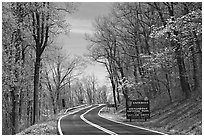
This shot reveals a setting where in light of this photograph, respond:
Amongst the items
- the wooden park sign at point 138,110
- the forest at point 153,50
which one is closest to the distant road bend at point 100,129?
the wooden park sign at point 138,110

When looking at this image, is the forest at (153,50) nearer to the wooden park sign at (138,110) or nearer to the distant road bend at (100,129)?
the wooden park sign at (138,110)

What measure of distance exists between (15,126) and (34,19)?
8.40m

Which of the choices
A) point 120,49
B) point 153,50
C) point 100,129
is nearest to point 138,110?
point 153,50

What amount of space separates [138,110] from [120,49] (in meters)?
14.5

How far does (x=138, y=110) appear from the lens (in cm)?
2441

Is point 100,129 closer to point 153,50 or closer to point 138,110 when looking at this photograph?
point 138,110

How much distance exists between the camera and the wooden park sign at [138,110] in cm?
2411

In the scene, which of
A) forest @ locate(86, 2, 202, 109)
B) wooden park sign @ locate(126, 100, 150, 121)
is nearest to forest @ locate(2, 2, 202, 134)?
forest @ locate(86, 2, 202, 109)

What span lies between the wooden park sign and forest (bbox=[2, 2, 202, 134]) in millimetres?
2525

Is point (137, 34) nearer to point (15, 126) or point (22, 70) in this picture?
point (22, 70)

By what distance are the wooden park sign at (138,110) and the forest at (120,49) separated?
8.28 feet

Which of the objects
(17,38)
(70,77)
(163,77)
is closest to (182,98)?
(163,77)

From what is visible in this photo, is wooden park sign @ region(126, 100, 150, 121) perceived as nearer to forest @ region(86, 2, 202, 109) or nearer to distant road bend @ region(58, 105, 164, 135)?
distant road bend @ region(58, 105, 164, 135)

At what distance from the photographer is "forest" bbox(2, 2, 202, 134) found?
18.6 metres
